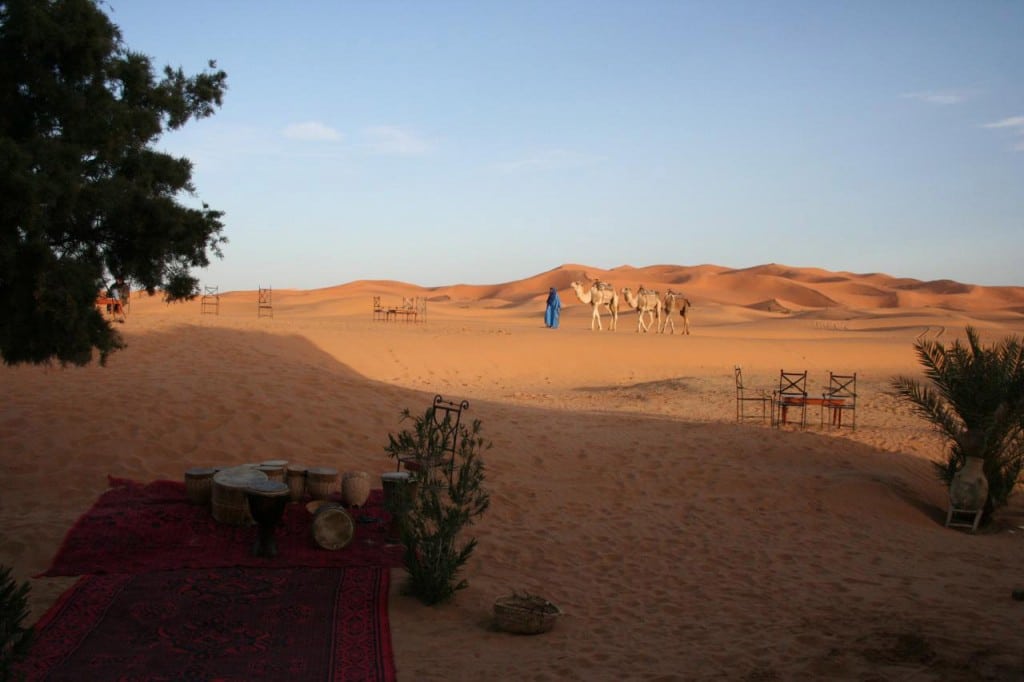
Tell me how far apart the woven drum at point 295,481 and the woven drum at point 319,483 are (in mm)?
67

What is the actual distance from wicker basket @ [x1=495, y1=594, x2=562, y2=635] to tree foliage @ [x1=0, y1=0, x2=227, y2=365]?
14.2 feet

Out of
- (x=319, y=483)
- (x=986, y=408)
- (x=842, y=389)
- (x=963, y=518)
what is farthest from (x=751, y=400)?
(x=319, y=483)

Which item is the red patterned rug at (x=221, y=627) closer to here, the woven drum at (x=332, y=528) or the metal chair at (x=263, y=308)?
the woven drum at (x=332, y=528)

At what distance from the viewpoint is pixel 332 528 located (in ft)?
28.5

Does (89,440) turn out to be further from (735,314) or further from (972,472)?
(735,314)

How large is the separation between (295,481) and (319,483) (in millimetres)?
265

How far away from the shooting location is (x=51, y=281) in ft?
22.9

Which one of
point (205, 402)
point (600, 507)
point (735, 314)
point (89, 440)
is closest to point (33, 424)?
point (89, 440)

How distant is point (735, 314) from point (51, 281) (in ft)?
177

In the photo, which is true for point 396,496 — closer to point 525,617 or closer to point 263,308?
point 525,617

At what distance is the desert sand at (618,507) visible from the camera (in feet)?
21.7

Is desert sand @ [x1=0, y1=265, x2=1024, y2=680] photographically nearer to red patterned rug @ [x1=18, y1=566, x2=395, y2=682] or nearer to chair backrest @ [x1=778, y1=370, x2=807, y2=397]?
red patterned rug @ [x1=18, y1=566, x2=395, y2=682]

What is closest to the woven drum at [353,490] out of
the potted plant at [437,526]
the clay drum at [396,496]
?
the clay drum at [396,496]

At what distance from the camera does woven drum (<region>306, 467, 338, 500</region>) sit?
9.61 meters
